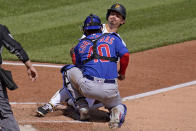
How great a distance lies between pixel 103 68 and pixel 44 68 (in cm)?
385

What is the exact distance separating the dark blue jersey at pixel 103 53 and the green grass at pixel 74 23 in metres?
3.99

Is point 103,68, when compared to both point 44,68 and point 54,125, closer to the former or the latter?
point 54,125

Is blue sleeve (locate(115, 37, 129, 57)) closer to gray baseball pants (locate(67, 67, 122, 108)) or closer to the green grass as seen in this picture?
gray baseball pants (locate(67, 67, 122, 108))

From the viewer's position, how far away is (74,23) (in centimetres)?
1323

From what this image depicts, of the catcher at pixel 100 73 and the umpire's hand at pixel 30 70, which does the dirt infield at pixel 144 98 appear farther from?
the umpire's hand at pixel 30 70

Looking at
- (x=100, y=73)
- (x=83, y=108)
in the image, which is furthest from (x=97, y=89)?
(x=83, y=108)

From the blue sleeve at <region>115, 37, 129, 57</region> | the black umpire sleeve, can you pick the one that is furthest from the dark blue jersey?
the black umpire sleeve

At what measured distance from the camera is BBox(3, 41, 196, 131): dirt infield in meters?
6.04

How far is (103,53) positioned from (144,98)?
1796 millimetres

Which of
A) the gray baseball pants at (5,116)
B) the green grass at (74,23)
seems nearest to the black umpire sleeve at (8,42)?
the gray baseball pants at (5,116)

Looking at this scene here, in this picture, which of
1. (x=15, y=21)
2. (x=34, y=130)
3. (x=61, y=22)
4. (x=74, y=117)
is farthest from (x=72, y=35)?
(x=34, y=130)

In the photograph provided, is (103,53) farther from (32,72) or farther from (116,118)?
(32,72)

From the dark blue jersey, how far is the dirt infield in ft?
2.37

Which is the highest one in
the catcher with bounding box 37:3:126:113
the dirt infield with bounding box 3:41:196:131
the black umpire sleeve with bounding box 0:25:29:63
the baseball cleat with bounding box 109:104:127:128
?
the black umpire sleeve with bounding box 0:25:29:63
